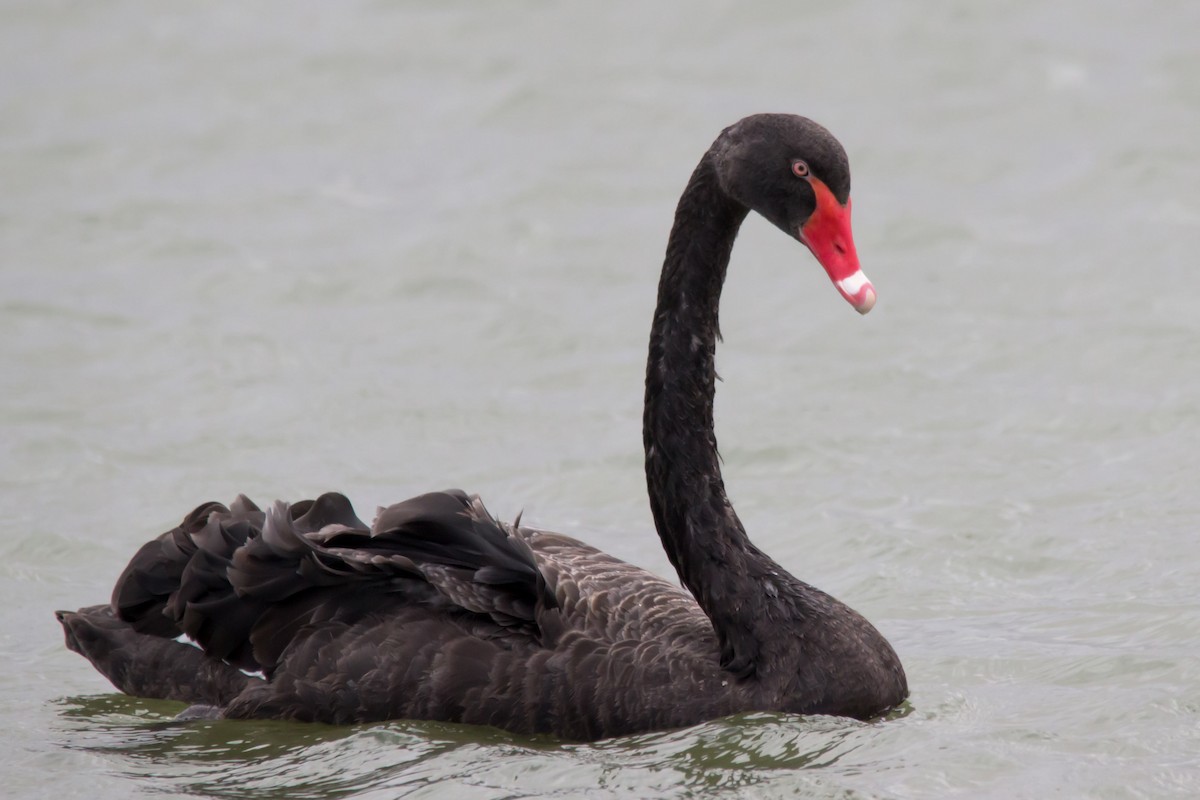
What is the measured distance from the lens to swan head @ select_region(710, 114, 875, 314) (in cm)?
530

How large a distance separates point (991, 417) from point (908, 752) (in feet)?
11.8

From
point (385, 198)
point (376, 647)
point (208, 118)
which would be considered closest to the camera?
point (376, 647)

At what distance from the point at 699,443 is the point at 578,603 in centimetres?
60

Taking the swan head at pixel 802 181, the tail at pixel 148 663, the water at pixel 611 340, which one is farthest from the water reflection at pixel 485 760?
the swan head at pixel 802 181

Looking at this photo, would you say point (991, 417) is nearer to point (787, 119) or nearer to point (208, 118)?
point (787, 119)

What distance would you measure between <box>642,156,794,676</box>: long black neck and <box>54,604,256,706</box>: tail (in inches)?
54.8

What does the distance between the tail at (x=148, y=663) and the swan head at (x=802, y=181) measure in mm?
2143

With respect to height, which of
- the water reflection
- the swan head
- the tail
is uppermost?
the swan head

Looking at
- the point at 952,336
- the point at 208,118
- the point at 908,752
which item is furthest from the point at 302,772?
the point at 208,118

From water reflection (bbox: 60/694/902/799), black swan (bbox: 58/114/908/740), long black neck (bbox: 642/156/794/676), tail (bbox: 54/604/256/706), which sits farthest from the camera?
tail (bbox: 54/604/256/706)

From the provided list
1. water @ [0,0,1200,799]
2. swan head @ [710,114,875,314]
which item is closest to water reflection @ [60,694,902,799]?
water @ [0,0,1200,799]

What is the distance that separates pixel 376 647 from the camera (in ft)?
18.7

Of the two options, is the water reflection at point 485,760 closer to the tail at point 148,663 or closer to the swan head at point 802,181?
the tail at point 148,663

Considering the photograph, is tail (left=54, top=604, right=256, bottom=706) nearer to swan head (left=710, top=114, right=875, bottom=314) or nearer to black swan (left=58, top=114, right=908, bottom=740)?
black swan (left=58, top=114, right=908, bottom=740)
